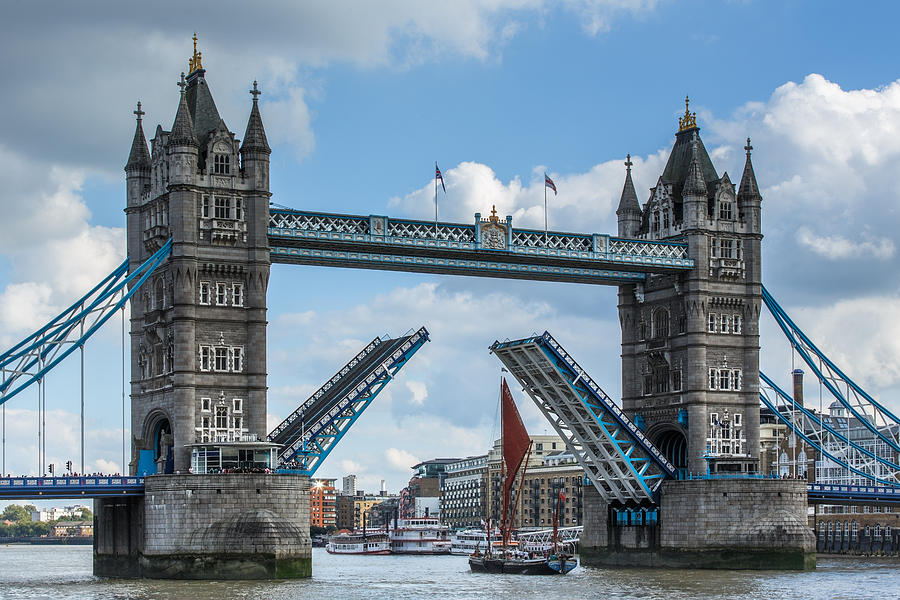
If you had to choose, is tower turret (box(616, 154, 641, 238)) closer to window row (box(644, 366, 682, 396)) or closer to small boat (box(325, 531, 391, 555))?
window row (box(644, 366, 682, 396))

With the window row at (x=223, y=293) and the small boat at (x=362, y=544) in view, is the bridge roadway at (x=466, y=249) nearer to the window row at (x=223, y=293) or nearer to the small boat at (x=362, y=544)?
the window row at (x=223, y=293)

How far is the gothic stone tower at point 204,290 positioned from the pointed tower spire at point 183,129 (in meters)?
0.04

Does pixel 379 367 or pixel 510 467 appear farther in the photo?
pixel 510 467

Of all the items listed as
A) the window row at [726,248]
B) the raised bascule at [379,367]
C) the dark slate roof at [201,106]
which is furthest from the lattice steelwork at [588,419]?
the dark slate roof at [201,106]

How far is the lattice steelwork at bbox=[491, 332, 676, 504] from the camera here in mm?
77375

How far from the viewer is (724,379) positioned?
8181 cm

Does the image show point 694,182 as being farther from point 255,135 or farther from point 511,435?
point 255,135

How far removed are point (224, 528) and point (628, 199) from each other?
32384mm

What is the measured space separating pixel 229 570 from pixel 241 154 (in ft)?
61.2

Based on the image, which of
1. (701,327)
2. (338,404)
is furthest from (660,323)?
(338,404)

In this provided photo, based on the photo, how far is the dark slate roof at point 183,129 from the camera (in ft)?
227

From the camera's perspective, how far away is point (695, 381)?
80.6 metres

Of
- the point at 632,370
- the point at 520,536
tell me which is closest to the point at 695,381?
the point at 632,370

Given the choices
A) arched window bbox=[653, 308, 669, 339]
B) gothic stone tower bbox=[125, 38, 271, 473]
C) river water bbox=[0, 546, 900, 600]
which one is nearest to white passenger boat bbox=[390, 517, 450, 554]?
river water bbox=[0, 546, 900, 600]
